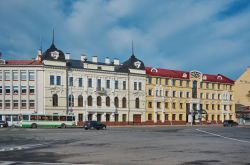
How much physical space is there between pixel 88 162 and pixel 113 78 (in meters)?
63.5

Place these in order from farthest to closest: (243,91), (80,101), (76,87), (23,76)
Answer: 1. (243,91)
2. (80,101)
3. (76,87)
4. (23,76)

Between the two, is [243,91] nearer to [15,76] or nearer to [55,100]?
[55,100]

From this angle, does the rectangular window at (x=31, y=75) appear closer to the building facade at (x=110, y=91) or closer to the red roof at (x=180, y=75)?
the building facade at (x=110, y=91)

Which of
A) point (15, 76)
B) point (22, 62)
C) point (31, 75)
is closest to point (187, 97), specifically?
point (31, 75)

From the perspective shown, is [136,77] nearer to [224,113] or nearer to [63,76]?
[63,76]

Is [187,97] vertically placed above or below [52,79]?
below

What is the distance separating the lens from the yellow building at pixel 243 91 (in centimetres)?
10812

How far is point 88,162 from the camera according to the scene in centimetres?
1462

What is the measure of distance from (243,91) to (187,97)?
27477 mm

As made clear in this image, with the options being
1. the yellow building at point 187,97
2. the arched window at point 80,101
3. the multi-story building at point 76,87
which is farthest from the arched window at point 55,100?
the yellow building at point 187,97

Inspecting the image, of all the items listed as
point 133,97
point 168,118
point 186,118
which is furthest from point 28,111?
point 186,118

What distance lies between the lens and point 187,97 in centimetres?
9106

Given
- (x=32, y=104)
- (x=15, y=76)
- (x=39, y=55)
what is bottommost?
(x=32, y=104)

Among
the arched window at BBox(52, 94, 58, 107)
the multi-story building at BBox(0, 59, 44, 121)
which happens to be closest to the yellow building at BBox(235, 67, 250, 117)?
the arched window at BBox(52, 94, 58, 107)
